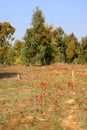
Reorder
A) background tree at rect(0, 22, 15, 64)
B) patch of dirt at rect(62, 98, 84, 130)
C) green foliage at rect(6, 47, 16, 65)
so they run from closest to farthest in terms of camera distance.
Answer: patch of dirt at rect(62, 98, 84, 130) → background tree at rect(0, 22, 15, 64) → green foliage at rect(6, 47, 16, 65)

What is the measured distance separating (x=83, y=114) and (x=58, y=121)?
142 centimetres

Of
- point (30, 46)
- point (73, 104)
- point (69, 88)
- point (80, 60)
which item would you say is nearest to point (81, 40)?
point (80, 60)

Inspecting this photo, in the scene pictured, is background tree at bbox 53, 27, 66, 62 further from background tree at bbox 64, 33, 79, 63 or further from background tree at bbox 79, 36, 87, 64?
background tree at bbox 79, 36, 87, 64

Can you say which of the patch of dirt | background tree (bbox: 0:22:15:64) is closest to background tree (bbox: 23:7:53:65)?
background tree (bbox: 0:22:15:64)

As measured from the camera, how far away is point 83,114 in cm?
1183

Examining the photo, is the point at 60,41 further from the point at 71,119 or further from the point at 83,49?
the point at 71,119

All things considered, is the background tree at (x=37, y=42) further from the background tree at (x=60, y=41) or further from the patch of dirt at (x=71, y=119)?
the patch of dirt at (x=71, y=119)

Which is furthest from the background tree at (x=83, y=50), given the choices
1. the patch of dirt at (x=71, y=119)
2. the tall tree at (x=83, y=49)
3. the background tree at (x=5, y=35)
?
the patch of dirt at (x=71, y=119)

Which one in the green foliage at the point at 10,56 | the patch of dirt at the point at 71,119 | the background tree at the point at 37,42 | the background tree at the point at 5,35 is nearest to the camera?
the patch of dirt at the point at 71,119

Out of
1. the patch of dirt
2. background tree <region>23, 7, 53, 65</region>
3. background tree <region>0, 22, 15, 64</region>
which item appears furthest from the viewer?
background tree <region>0, 22, 15, 64</region>

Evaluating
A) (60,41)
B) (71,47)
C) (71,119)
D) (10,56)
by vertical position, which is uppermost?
(60,41)

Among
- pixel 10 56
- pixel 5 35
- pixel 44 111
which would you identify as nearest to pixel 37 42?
pixel 5 35

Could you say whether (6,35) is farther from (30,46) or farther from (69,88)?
(69,88)

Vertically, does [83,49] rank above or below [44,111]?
above
